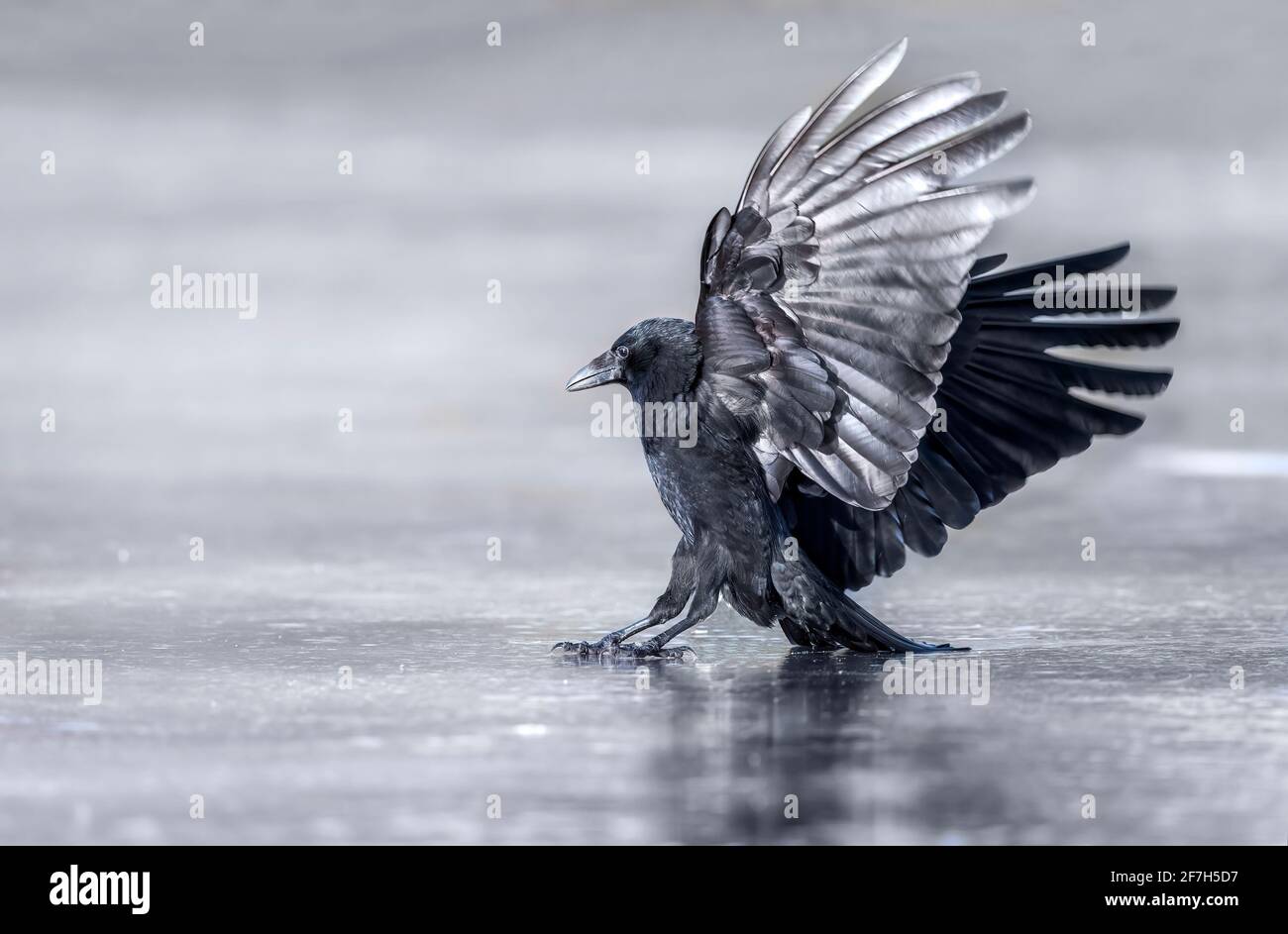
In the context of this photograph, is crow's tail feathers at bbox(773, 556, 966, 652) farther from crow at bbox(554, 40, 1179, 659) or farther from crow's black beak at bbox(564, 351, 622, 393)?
crow's black beak at bbox(564, 351, 622, 393)

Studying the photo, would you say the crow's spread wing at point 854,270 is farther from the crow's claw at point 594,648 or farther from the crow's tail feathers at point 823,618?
the crow's claw at point 594,648

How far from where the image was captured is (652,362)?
204 inches

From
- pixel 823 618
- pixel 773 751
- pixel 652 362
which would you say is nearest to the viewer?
pixel 773 751

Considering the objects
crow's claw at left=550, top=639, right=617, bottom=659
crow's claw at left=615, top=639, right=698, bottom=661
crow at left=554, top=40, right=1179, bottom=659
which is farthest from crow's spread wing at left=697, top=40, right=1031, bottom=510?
crow's claw at left=550, top=639, right=617, bottom=659

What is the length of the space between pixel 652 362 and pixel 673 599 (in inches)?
28.3

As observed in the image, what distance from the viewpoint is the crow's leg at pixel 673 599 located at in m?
5.24

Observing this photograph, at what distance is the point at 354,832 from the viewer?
3.42m

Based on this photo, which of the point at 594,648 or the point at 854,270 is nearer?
the point at 854,270

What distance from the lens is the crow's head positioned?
514 centimetres

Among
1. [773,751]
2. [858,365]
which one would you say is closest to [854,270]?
[858,365]

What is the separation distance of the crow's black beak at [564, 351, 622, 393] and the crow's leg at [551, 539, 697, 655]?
21.2 inches

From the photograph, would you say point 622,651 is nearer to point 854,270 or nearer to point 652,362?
point 652,362

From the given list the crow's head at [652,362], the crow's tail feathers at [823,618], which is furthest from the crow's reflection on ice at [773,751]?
the crow's head at [652,362]

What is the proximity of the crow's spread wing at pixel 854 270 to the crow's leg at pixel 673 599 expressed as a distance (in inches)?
16.9
